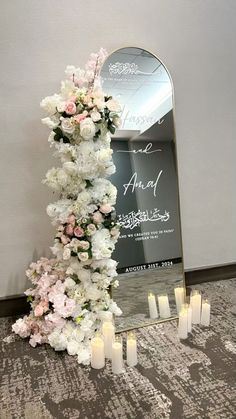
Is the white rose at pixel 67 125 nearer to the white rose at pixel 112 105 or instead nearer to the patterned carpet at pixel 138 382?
the white rose at pixel 112 105

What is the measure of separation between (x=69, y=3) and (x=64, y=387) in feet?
6.15

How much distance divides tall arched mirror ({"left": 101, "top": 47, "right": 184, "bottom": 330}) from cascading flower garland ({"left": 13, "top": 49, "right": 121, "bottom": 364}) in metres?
0.27

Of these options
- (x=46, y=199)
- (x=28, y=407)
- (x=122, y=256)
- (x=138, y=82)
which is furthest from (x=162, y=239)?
(x=28, y=407)

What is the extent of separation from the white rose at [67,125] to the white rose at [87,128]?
5 cm

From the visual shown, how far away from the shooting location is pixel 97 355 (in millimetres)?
1601

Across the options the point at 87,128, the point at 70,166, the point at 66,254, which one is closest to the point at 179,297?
the point at 66,254

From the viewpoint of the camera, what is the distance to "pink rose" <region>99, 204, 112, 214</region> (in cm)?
167

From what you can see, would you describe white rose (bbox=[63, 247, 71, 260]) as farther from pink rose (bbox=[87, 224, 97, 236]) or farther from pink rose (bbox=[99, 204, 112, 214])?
pink rose (bbox=[99, 204, 112, 214])

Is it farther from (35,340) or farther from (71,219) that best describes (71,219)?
(35,340)

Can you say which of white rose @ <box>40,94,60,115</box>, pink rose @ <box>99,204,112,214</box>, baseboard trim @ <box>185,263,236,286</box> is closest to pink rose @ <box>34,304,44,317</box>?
pink rose @ <box>99,204,112,214</box>

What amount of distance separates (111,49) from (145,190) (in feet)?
2.66

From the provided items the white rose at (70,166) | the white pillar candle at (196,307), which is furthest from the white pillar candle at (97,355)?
the white rose at (70,166)

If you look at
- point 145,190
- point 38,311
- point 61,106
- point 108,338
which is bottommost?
point 108,338

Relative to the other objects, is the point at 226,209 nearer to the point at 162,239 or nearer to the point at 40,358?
the point at 162,239
